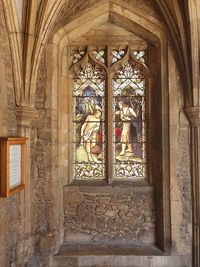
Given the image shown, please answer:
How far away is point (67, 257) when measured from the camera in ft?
13.8

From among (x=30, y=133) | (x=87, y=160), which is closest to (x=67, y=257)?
(x=87, y=160)

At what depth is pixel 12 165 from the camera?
10.7 feet

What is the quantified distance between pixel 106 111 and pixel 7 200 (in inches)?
89.3

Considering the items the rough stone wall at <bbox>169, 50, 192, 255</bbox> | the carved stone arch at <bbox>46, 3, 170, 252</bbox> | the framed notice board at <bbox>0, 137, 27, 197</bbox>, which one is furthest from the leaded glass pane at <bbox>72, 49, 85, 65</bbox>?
the framed notice board at <bbox>0, 137, 27, 197</bbox>

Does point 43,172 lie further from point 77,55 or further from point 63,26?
point 63,26

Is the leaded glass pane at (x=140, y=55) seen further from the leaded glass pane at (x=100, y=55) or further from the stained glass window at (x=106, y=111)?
the leaded glass pane at (x=100, y=55)

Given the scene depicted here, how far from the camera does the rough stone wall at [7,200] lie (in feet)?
10.8

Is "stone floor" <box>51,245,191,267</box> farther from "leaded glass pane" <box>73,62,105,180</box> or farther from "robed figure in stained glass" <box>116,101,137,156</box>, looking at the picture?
"robed figure in stained glass" <box>116,101,137,156</box>

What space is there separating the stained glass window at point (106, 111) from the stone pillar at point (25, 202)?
107 cm

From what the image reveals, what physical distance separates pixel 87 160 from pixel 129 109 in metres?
1.17

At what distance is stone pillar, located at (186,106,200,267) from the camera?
4.10 metres

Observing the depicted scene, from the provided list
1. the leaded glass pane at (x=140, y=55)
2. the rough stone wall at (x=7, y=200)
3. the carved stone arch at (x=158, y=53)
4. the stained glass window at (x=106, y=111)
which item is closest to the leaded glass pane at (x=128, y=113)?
the stained glass window at (x=106, y=111)

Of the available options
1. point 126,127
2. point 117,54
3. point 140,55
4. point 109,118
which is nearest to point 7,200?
point 109,118

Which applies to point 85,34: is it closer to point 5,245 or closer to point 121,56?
point 121,56
